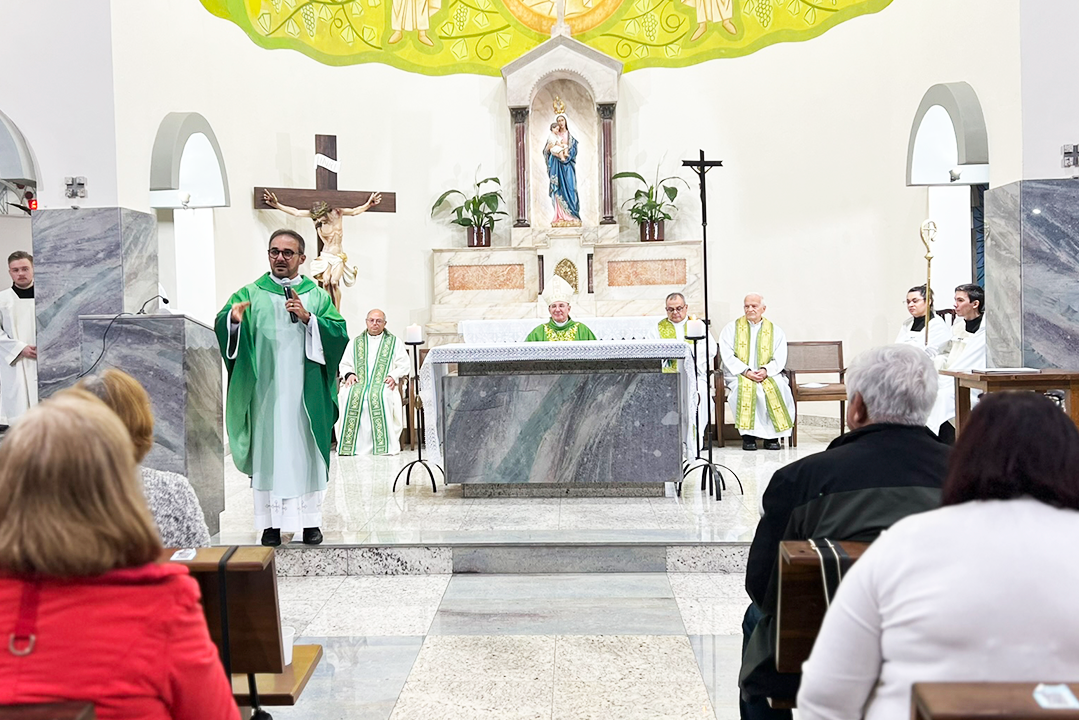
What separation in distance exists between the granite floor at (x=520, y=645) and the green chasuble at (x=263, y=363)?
2.56 ft

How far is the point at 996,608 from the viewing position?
150cm

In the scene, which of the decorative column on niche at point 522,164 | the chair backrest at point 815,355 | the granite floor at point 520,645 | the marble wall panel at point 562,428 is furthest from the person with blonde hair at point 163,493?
the decorative column on niche at point 522,164

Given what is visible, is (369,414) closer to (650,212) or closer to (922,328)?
(650,212)

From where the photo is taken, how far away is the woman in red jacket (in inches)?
56.4

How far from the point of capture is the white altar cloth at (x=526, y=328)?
9340mm

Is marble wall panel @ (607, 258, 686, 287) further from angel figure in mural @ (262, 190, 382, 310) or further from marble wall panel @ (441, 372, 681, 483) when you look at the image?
marble wall panel @ (441, 372, 681, 483)

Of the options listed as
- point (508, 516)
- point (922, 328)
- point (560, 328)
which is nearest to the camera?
point (508, 516)

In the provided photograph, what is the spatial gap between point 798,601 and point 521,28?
9598 millimetres

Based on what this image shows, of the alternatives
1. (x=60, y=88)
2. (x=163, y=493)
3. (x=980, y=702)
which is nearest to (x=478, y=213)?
(x=60, y=88)

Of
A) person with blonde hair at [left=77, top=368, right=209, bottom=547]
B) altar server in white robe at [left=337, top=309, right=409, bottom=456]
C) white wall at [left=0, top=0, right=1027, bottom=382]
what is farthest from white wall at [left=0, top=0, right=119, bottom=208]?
altar server in white robe at [left=337, top=309, right=409, bottom=456]

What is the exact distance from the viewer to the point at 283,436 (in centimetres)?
538

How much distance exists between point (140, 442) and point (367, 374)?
6.71 metres

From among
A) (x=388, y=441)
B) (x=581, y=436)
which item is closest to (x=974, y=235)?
(x=581, y=436)

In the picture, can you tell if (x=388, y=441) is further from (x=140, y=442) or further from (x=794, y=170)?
(x=140, y=442)
